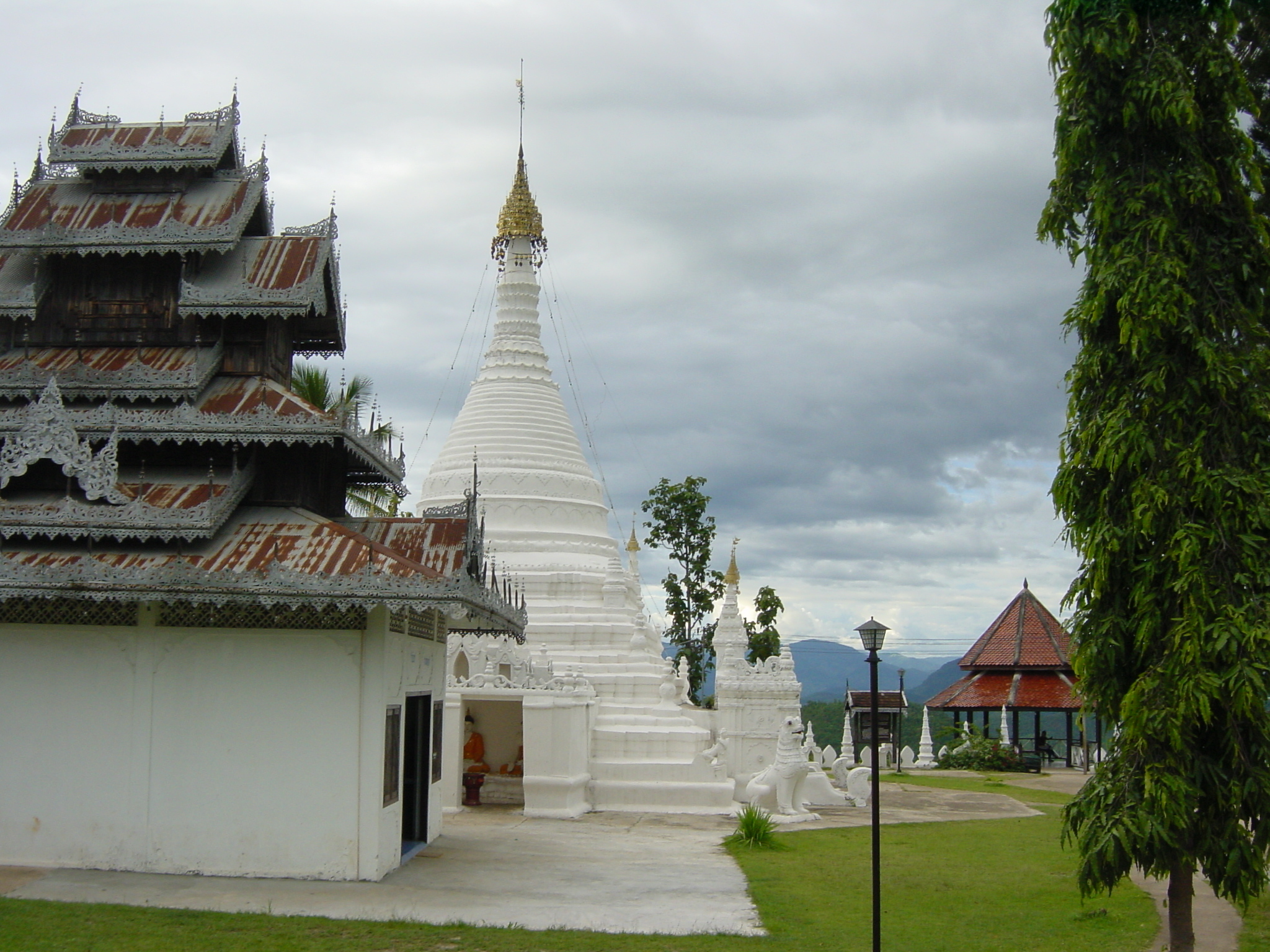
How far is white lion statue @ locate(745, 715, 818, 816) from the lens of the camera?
1099 inches

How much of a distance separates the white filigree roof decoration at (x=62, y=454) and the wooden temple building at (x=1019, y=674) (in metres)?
36.3

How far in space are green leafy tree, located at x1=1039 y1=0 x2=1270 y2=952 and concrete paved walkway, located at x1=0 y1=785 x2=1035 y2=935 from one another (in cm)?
511

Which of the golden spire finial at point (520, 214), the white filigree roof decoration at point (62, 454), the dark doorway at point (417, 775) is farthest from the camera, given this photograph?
the golden spire finial at point (520, 214)

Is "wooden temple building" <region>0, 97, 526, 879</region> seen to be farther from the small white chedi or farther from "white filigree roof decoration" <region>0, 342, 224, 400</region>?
the small white chedi

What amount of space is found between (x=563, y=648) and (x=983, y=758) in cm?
1986

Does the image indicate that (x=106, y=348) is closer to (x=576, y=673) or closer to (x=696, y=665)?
(x=576, y=673)

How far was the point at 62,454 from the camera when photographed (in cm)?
1695

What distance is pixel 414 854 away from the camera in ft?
63.0

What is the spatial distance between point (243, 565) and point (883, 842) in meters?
14.0

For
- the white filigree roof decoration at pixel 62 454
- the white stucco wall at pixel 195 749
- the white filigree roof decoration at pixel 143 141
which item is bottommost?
the white stucco wall at pixel 195 749

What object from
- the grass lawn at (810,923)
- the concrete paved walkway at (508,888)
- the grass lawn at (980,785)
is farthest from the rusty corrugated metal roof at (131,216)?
the grass lawn at (980,785)

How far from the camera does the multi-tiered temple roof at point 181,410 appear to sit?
53.5ft

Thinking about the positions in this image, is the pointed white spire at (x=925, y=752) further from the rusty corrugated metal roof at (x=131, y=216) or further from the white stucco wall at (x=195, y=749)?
the rusty corrugated metal roof at (x=131, y=216)

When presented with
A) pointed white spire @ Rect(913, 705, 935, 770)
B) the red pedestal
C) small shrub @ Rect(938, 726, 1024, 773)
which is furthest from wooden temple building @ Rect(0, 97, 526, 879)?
pointed white spire @ Rect(913, 705, 935, 770)
